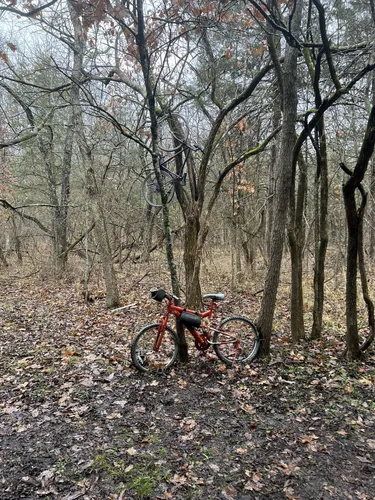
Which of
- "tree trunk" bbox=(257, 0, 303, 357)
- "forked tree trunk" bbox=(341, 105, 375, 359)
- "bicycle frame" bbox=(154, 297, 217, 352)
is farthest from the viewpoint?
"tree trunk" bbox=(257, 0, 303, 357)

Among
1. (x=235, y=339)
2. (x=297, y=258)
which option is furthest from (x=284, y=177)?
(x=235, y=339)

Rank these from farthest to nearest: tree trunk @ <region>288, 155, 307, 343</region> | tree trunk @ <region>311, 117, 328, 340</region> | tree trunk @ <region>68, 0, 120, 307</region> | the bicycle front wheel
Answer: tree trunk @ <region>68, 0, 120, 307</region>, tree trunk @ <region>288, 155, 307, 343</region>, tree trunk @ <region>311, 117, 328, 340</region>, the bicycle front wheel

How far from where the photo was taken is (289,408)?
3.91 m

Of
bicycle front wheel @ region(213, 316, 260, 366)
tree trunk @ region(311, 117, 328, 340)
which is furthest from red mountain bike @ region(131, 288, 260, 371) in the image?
tree trunk @ region(311, 117, 328, 340)

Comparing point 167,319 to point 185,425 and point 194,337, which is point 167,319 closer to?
point 194,337

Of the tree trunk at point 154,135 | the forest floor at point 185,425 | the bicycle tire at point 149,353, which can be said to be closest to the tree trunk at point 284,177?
the forest floor at point 185,425

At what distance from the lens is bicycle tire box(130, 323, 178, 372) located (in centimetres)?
470

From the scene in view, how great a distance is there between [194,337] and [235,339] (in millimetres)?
616

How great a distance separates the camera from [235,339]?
200 inches

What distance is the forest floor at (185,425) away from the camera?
2818 mm

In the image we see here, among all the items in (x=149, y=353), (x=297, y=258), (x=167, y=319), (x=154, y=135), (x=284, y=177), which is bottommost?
(x=149, y=353)

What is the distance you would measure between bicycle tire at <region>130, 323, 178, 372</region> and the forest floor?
163 mm

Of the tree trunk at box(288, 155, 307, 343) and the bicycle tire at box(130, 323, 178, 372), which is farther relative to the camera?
the tree trunk at box(288, 155, 307, 343)

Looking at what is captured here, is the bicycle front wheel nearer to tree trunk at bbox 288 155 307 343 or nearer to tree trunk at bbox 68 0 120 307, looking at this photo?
tree trunk at bbox 288 155 307 343
